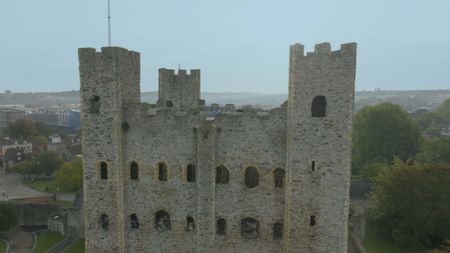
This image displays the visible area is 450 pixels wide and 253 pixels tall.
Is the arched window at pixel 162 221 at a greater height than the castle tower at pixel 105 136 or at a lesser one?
lesser

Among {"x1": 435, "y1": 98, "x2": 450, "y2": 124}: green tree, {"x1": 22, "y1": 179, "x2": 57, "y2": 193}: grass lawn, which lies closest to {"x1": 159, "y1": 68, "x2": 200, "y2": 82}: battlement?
{"x1": 22, "y1": 179, "x2": 57, "y2": 193}: grass lawn

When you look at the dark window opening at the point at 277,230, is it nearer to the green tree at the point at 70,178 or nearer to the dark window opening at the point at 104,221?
the dark window opening at the point at 104,221

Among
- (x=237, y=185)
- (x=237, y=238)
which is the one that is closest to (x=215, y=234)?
(x=237, y=238)

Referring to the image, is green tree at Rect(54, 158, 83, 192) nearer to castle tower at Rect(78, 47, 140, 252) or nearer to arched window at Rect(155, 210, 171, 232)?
castle tower at Rect(78, 47, 140, 252)

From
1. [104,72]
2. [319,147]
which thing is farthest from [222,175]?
[104,72]

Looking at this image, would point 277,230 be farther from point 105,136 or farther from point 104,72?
point 104,72

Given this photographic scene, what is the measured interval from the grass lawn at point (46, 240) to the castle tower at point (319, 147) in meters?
25.3

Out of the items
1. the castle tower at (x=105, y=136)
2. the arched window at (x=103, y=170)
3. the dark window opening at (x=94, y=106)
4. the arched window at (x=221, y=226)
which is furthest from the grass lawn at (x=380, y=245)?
the dark window opening at (x=94, y=106)

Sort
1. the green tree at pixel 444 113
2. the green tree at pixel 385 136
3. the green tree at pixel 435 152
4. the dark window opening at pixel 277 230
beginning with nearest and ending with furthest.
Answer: the dark window opening at pixel 277 230
the green tree at pixel 435 152
the green tree at pixel 385 136
the green tree at pixel 444 113

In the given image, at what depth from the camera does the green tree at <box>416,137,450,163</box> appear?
4525 centimetres

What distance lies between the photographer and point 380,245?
108 ft

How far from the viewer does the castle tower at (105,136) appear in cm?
2020

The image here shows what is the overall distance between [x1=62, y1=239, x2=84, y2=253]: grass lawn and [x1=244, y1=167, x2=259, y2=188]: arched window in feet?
63.0

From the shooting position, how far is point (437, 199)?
3183cm
